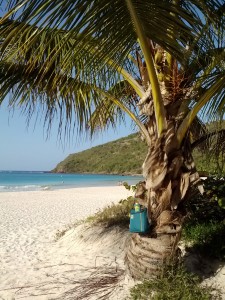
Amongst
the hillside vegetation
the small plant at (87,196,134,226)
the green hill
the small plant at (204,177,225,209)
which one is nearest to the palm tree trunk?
the small plant at (204,177,225,209)

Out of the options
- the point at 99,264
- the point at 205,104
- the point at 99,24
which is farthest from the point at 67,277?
the point at 99,24

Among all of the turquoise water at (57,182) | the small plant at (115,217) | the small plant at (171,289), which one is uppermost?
the small plant at (115,217)

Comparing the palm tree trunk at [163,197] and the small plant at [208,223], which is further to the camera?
the small plant at [208,223]

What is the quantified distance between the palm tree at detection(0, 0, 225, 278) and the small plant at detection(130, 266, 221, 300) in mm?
127

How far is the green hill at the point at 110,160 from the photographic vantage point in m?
55.3

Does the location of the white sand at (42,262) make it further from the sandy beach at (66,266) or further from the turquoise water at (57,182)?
the turquoise water at (57,182)

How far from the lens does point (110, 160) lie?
239 ft

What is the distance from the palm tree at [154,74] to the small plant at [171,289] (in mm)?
127

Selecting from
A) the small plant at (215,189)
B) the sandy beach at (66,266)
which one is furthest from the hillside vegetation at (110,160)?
the small plant at (215,189)

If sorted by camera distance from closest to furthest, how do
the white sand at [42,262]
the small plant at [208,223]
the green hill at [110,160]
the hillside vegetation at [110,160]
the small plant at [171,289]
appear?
the small plant at [171,289], the white sand at [42,262], the small plant at [208,223], the hillside vegetation at [110,160], the green hill at [110,160]

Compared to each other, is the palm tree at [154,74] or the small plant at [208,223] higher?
the palm tree at [154,74]

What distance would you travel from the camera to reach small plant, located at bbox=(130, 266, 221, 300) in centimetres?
358

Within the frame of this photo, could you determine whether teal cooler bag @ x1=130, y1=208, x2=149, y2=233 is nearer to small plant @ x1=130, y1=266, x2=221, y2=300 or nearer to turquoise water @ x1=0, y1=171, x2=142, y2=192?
small plant @ x1=130, y1=266, x2=221, y2=300

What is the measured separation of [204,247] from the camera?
4789mm
